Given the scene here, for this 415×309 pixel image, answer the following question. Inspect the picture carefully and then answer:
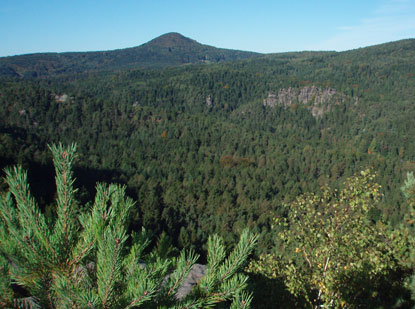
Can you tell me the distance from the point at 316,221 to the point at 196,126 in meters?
117

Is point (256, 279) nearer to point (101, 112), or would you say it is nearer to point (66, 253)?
point (66, 253)

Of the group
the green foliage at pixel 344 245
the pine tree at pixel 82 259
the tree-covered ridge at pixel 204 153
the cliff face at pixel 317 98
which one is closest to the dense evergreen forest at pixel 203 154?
the tree-covered ridge at pixel 204 153

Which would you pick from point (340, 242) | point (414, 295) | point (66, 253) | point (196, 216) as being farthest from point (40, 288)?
point (196, 216)

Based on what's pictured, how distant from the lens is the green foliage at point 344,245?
6.33 m

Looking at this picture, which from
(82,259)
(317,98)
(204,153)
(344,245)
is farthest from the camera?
(317,98)

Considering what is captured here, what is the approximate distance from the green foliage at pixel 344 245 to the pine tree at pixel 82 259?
462 centimetres

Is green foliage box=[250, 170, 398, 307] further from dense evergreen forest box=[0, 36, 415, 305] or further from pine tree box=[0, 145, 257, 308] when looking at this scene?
dense evergreen forest box=[0, 36, 415, 305]

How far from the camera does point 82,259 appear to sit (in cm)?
236

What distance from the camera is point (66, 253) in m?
2.27

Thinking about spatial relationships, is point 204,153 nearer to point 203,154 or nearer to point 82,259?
point 203,154

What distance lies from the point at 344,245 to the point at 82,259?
20.7 ft

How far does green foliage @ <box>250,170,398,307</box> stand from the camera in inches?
249

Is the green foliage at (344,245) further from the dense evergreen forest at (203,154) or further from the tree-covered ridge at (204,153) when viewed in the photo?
the tree-covered ridge at (204,153)

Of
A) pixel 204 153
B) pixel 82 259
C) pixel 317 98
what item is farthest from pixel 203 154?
pixel 317 98
